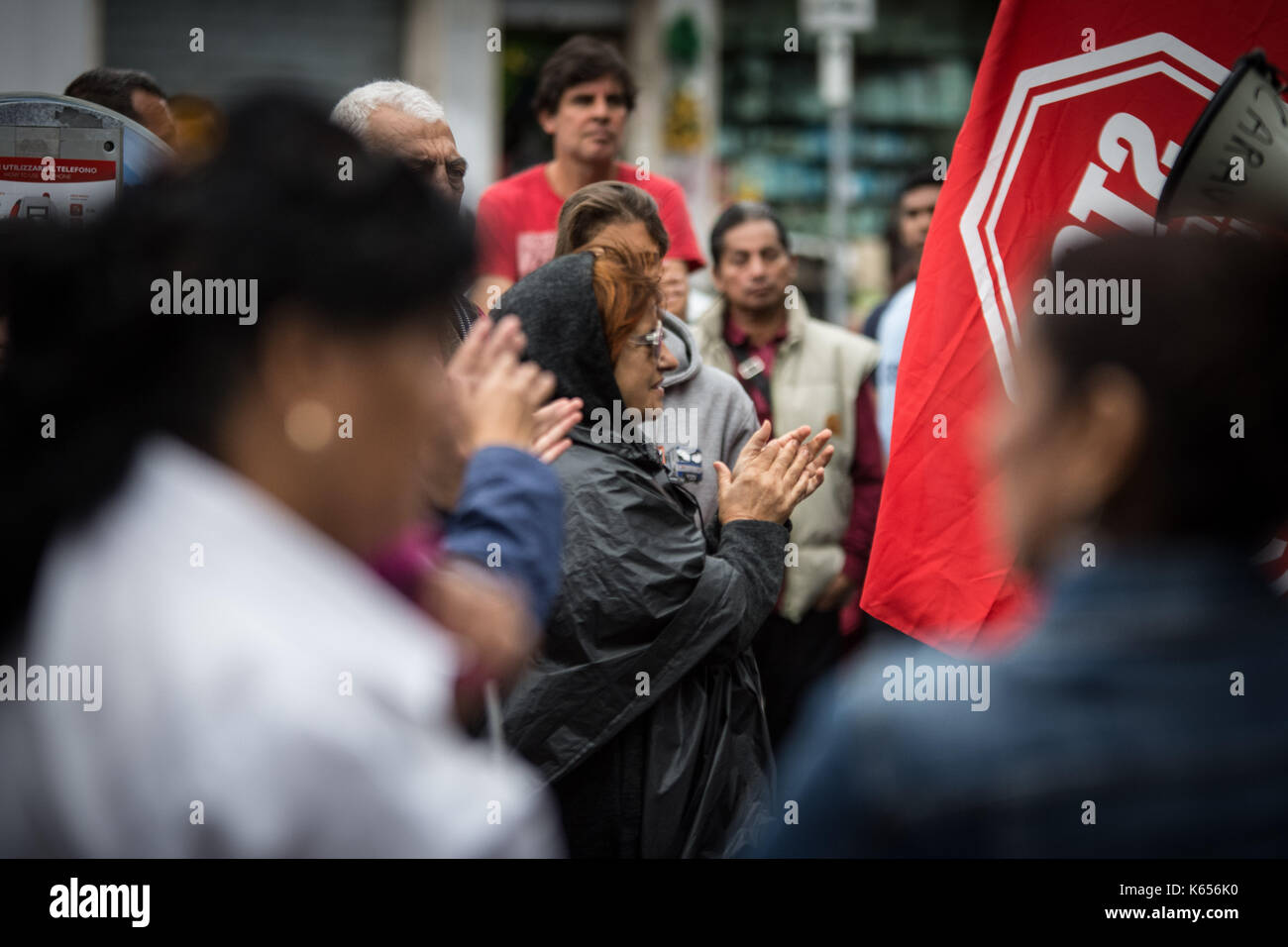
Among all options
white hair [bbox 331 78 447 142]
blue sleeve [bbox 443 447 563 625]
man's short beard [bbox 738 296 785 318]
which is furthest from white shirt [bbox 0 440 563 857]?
man's short beard [bbox 738 296 785 318]

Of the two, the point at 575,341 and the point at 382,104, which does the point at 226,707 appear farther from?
the point at 382,104

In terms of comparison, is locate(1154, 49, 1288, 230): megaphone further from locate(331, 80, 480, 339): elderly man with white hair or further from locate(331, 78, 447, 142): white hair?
locate(331, 78, 447, 142): white hair

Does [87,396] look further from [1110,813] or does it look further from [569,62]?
[569,62]

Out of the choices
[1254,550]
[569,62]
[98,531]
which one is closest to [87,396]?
[98,531]

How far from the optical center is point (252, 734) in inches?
40.0

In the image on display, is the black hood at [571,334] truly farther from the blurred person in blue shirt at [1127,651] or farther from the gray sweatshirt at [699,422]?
the blurred person in blue shirt at [1127,651]

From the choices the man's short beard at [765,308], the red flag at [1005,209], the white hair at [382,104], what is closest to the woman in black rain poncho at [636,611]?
the red flag at [1005,209]

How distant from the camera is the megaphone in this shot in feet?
7.09
